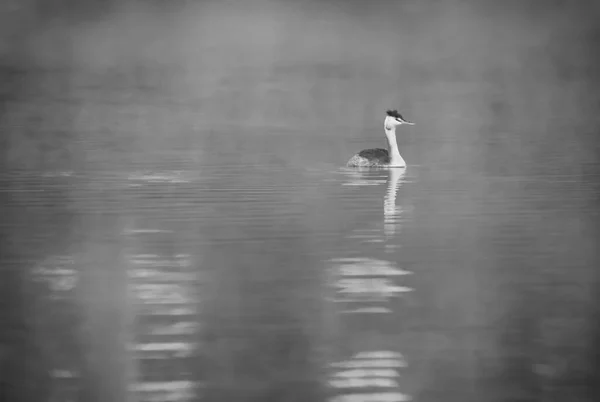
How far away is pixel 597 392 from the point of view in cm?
1031

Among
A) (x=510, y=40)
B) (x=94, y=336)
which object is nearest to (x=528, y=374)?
(x=94, y=336)

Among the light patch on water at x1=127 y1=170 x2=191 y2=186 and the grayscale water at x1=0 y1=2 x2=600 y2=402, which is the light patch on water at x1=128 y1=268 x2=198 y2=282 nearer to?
the grayscale water at x1=0 y1=2 x2=600 y2=402

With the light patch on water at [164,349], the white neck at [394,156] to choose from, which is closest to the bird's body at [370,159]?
the white neck at [394,156]

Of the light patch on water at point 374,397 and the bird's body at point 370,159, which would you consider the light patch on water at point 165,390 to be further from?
the bird's body at point 370,159

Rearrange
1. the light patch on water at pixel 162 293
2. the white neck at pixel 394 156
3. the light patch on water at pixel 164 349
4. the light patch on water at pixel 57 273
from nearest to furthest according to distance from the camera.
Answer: the light patch on water at pixel 164 349 < the light patch on water at pixel 162 293 < the light patch on water at pixel 57 273 < the white neck at pixel 394 156

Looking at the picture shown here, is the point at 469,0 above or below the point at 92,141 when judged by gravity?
above

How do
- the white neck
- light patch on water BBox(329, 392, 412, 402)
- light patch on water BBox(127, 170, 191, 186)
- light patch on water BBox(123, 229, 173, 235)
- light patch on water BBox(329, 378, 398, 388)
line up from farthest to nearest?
the white neck → light patch on water BBox(127, 170, 191, 186) → light patch on water BBox(123, 229, 173, 235) → light patch on water BBox(329, 378, 398, 388) → light patch on water BBox(329, 392, 412, 402)

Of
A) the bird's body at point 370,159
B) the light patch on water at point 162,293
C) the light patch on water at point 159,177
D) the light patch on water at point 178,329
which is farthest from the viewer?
the bird's body at point 370,159

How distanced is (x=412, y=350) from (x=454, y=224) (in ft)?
24.6

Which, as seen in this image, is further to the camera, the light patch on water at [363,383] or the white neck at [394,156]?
the white neck at [394,156]

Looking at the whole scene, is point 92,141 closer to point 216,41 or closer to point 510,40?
point 510,40

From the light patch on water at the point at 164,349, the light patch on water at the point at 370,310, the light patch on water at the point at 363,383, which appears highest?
the light patch on water at the point at 370,310

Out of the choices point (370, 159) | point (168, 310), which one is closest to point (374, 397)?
point (168, 310)

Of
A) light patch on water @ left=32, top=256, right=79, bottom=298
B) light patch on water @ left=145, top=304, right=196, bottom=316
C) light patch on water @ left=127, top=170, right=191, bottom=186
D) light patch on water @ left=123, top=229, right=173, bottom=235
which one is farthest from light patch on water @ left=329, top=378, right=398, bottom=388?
light patch on water @ left=127, top=170, right=191, bottom=186
